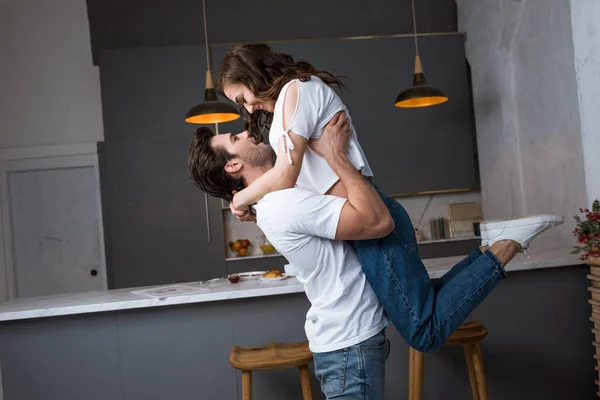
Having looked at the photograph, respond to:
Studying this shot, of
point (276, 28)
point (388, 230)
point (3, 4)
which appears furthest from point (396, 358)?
point (3, 4)

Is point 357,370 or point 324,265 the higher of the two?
point 324,265

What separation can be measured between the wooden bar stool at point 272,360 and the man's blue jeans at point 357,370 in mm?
803

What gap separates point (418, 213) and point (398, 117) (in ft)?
3.23

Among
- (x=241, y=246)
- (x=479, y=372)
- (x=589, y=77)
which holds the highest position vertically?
(x=589, y=77)

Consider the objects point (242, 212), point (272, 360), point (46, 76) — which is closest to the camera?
point (242, 212)

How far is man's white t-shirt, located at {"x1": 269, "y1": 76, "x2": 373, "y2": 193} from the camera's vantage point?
160cm

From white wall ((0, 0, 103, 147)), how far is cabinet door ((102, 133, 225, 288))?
1.03 metres

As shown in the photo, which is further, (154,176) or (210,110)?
(154,176)

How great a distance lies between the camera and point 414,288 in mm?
1621

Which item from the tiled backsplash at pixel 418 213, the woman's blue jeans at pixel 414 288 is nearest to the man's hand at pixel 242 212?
the woman's blue jeans at pixel 414 288

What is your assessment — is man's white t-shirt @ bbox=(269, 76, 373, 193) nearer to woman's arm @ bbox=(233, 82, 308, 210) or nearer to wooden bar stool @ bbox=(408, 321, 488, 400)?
woman's arm @ bbox=(233, 82, 308, 210)

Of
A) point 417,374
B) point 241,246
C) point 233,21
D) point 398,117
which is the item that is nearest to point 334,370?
point 417,374

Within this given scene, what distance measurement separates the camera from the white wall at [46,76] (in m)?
5.82

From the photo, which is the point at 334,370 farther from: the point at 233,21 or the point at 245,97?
the point at 233,21
